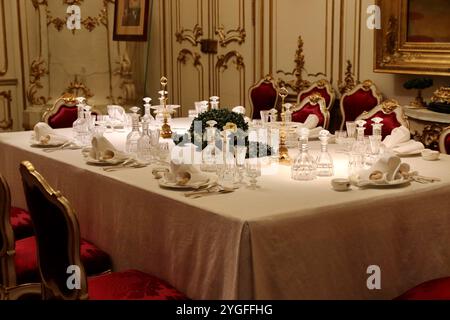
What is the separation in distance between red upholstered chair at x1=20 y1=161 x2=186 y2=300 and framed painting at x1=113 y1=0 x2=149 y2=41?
154 inches

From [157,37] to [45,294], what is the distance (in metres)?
4.90

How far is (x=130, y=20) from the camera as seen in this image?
5.79 metres

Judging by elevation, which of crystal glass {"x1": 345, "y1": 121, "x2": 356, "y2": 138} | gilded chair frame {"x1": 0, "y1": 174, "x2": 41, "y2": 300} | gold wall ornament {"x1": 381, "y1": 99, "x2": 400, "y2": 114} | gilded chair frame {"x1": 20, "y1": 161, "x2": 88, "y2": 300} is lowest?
gilded chair frame {"x1": 0, "y1": 174, "x2": 41, "y2": 300}

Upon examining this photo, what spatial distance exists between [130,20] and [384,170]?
4.07 meters

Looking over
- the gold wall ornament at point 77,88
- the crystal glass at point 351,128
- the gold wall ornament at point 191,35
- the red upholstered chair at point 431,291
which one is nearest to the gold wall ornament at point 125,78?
the gold wall ornament at point 77,88

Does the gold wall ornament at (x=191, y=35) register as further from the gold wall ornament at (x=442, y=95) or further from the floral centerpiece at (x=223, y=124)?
the floral centerpiece at (x=223, y=124)

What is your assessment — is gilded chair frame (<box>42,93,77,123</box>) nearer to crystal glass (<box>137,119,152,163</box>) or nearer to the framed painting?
crystal glass (<box>137,119,152,163</box>)

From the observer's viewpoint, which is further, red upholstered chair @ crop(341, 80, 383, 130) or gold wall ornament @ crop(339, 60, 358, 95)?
gold wall ornament @ crop(339, 60, 358, 95)

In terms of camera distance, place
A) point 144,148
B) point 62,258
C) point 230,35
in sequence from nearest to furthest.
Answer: point 62,258 < point 144,148 < point 230,35

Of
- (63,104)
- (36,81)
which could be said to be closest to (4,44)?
(36,81)

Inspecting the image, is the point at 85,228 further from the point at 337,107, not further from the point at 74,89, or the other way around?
the point at 74,89

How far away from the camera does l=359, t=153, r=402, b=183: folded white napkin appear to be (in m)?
2.12

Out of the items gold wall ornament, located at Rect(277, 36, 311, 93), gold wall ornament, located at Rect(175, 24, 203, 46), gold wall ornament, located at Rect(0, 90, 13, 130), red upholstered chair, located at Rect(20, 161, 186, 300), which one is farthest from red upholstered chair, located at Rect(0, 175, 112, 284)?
gold wall ornament, located at Rect(175, 24, 203, 46)

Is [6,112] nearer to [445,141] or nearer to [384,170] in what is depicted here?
[445,141]
